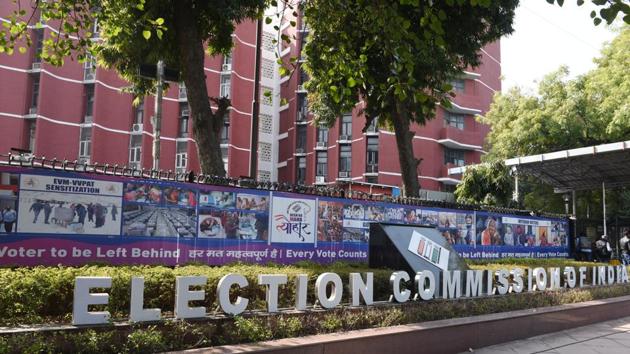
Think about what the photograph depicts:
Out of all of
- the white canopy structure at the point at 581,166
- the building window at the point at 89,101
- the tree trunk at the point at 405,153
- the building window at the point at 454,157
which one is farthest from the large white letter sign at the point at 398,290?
the building window at the point at 454,157

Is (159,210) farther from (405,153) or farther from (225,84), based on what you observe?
(225,84)

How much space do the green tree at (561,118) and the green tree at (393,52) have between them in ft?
26.5

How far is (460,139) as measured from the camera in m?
45.6

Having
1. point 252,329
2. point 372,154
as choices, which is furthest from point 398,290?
point 372,154

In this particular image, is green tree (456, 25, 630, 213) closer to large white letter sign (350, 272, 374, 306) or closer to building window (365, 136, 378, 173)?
building window (365, 136, 378, 173)

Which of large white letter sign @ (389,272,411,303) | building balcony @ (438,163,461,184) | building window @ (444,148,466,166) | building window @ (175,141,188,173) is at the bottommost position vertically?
large white letter sign @ (389,272,411,303)

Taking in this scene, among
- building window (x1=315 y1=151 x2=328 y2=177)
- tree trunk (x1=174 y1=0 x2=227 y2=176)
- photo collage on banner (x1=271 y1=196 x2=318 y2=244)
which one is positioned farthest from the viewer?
building window (x1=315 y1=151 x2=328 y2=177)

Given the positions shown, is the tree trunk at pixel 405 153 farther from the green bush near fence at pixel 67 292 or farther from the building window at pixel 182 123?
the building window at pixel 182 123

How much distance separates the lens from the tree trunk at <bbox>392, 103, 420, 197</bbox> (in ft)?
58.8

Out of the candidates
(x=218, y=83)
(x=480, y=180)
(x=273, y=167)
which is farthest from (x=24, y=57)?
(x=480, y=180)

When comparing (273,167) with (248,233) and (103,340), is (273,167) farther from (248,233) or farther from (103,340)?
(103,340)

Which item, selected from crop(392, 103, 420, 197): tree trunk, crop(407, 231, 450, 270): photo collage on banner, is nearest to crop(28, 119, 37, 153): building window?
crop(392, 103, 420, 197): tree trunk

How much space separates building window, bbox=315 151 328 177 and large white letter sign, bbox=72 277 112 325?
135ft

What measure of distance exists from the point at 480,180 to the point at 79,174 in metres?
20.0
